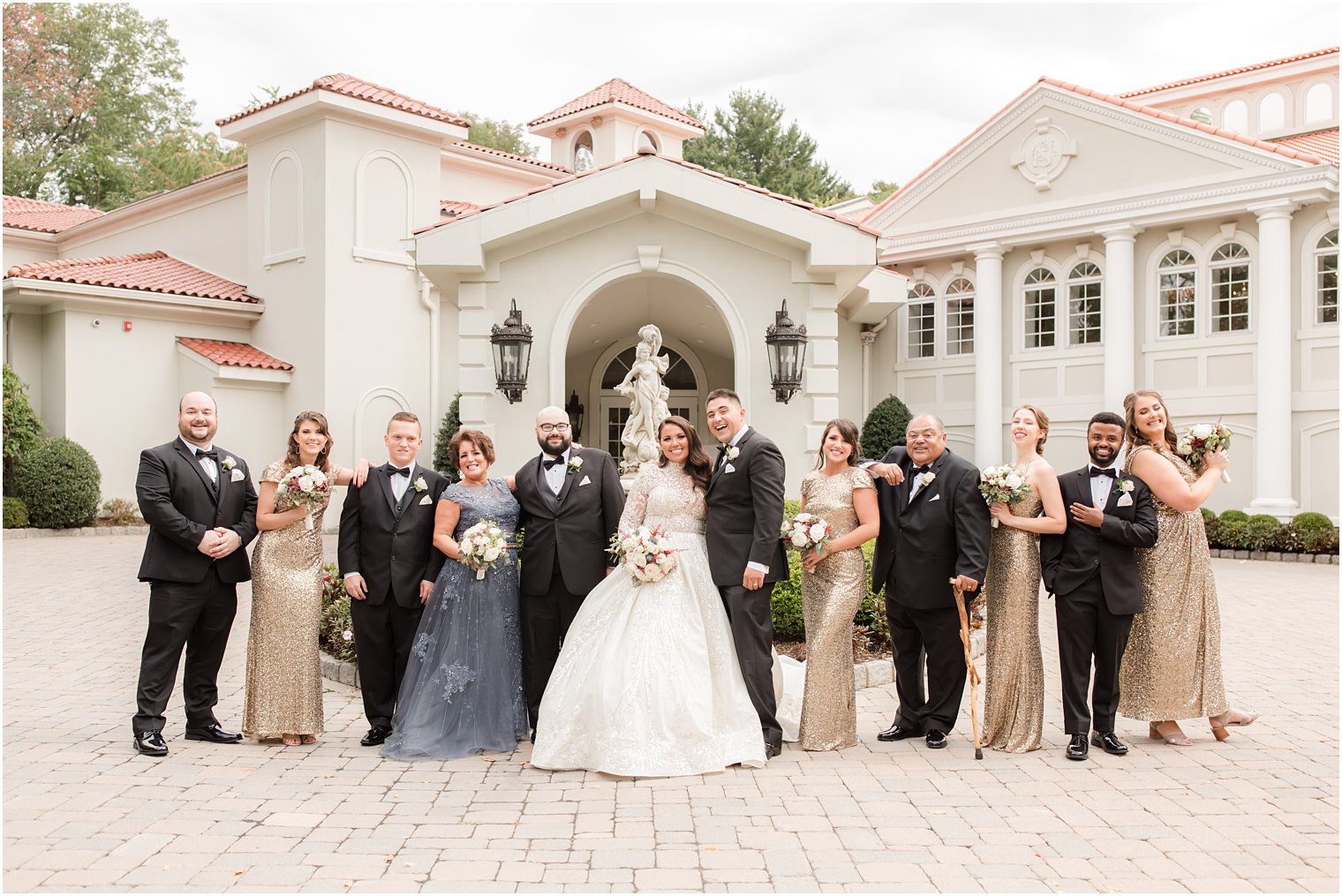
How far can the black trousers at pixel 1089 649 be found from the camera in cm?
640

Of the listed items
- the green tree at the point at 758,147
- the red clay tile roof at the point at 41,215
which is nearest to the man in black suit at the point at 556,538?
the red clay tile roof at the point at 41,215

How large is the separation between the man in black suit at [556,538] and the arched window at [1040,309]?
56.1 feet

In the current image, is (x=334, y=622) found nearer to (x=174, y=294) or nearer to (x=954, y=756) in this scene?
(x=954, y=756)

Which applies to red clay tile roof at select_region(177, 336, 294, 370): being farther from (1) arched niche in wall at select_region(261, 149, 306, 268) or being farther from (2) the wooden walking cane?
(2) the wooden walking cane

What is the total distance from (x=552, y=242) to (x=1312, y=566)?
12.8 metres

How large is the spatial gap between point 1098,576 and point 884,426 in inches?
622

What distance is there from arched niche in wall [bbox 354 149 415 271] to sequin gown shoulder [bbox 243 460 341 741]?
15.2 metres

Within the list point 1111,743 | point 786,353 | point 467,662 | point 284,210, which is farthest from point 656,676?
point 284,210

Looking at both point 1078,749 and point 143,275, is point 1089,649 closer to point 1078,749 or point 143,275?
point 1078,749

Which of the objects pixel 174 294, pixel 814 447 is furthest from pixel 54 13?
pixel 814 447

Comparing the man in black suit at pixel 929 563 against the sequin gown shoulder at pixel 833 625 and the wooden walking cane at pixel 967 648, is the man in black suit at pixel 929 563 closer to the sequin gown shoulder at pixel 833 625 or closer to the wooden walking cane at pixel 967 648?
the wooden walking cane at pixel 967 648

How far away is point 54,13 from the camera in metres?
36.2

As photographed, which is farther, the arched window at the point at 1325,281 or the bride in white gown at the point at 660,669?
the arched window at the point at 1325,281

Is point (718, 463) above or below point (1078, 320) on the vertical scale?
below
